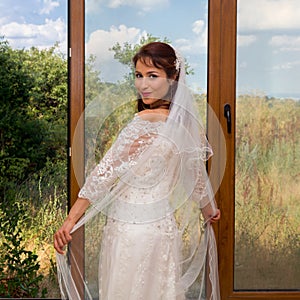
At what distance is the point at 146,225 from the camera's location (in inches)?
99.8

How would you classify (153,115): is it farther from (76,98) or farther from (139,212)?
(76,98)

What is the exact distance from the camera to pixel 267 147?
3619mm

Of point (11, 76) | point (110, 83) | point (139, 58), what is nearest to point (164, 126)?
point (139, 58)

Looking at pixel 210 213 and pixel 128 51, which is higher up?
pixel 128 51

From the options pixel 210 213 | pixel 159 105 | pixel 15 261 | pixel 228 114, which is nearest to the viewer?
pixel 159 105

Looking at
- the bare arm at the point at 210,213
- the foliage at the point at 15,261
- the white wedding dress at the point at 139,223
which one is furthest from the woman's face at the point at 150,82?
the foliage at the point at 15,261

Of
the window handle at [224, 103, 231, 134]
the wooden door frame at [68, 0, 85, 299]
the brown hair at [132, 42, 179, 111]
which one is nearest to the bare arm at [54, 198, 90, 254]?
the brown hair at [132, 42, 179, 111]

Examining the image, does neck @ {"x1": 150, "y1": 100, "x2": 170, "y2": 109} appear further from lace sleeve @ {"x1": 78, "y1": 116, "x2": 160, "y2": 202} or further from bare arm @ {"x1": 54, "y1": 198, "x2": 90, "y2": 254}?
bare arm @ {"x1": 54, "y1": 198, "x2": 90, "y2": 254}

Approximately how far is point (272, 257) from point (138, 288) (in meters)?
1.30

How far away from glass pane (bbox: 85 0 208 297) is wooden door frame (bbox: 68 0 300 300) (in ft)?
0.12

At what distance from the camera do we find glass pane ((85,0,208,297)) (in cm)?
351

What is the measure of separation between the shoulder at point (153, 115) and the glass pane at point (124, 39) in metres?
0.95

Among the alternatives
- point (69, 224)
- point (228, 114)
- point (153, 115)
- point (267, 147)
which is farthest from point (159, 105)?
point (267, 147)

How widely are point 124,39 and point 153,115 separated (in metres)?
1.10
